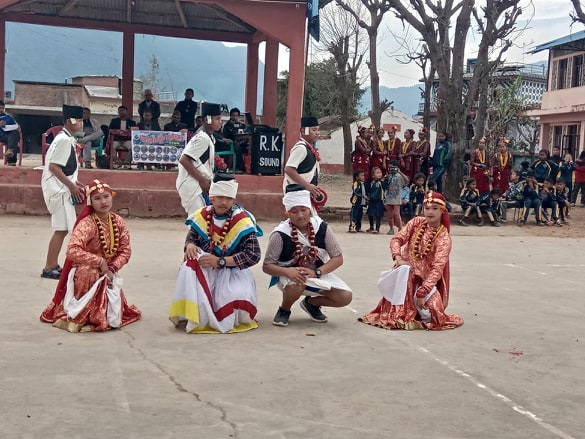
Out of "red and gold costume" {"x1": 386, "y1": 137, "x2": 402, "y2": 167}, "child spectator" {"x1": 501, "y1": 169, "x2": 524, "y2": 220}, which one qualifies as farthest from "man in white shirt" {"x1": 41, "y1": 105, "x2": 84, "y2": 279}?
"child spectator" {"x1": 501, "y1": 169, "x2": 524, "y2": 220}

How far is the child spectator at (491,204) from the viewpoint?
52.7ft

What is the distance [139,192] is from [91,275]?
8.20 meters

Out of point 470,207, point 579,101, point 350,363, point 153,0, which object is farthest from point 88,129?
point 579,101

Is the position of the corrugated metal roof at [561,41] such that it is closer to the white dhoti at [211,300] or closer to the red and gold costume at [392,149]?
the red and gold costume at [392,149]

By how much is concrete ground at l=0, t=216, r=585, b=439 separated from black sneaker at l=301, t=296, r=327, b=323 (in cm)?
7

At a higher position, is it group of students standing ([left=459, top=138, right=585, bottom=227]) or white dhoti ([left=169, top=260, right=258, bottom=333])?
group of students standing ([left=459, top=138, right=585, bottom=227])

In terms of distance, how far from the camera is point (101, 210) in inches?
242

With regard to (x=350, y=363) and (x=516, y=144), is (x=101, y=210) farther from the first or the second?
(x=516, y=144)

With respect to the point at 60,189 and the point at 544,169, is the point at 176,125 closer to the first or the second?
the point at 544,169

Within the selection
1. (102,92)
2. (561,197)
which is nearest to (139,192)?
(561,197)

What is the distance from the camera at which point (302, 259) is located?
243 inches

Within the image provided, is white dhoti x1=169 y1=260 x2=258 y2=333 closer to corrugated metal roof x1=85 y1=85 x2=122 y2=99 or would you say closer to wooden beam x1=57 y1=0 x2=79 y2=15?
wooden beam x1=57 y1=0 x2=79 y2=15

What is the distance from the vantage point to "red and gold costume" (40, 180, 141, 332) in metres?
5.91

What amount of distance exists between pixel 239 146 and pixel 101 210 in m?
9.48
